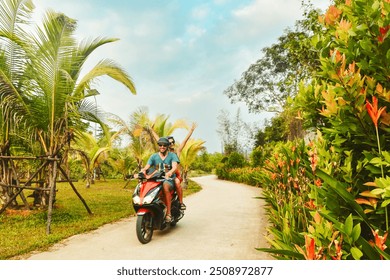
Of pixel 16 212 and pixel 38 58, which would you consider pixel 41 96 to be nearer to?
pixel 38 58

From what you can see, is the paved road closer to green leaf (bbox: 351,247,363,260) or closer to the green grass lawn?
the green grass lawn

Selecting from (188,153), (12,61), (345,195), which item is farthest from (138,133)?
(345,195)

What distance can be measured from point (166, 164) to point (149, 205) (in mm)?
941

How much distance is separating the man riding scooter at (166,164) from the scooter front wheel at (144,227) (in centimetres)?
33

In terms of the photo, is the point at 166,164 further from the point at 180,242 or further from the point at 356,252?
the point at 356,252

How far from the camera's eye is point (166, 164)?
4824 millimetres

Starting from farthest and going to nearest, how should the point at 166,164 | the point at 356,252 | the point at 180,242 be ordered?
1. the point at 166,164
2. the point at 180,242
3. the point at 356,252

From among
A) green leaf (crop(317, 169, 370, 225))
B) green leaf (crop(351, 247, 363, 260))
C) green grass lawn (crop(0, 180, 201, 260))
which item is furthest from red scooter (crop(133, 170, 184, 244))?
green leaf (crop(351, 247, 363, 260))

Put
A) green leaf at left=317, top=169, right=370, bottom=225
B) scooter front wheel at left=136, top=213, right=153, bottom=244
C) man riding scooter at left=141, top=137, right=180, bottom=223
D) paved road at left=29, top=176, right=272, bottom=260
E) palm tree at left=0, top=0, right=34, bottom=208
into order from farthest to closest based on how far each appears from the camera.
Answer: palm tree at left=0, top=0, right=34, bottom=208
man riding scooter at left=141, top=137, right=180, bottom=223
scooter front wheel at left=136, top=213, right=153, bottom=244
paved road at left=29, top=176, right=272, bottom=260
green leaf at left=317, top=169, right=370, bottom=225

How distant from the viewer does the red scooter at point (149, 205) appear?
4.05 meters

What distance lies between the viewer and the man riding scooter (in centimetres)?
449

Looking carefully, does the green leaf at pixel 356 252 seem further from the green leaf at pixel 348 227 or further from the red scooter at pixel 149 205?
the red scooter at pixel 149 205
